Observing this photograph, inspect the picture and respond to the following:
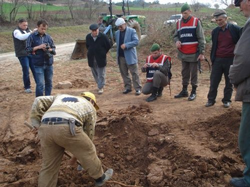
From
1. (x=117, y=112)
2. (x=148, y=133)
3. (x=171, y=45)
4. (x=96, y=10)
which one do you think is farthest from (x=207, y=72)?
(x=96, y=10)

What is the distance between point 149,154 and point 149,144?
275 millimetres

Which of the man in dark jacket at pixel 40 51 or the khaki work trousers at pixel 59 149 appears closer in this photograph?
the khaki work trousers at pixel 59 149

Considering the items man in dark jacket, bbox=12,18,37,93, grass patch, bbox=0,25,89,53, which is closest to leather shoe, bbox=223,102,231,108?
man in dark jacket, bbox=12,18,37,93

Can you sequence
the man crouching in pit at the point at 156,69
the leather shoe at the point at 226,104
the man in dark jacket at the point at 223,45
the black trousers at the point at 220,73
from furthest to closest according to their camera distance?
the man crouching in pit at the point at 156,69
the leather shoe at the point at 226,104
the black trousers at the point at 220,73
the man in dark jacket at the point at 223,45

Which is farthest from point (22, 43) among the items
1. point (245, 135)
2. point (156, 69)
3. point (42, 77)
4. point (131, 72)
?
point (245, 135)

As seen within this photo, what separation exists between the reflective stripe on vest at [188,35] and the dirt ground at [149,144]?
3.53 feet

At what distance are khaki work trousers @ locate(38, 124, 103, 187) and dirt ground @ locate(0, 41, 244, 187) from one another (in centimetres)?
44

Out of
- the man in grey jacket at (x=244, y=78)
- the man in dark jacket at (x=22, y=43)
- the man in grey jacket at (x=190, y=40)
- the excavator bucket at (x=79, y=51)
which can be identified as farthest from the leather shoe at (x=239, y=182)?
the excavator bucket at (x=79, y=51)

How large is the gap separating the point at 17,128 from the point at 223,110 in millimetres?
3766

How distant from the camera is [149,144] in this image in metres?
4.09

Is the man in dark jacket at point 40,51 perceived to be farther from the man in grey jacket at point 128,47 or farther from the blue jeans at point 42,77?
the man in grey jacket at point 128,47

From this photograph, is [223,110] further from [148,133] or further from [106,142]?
[106,142]

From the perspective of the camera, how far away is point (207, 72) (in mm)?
8695

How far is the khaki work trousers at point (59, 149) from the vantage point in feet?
9.12
